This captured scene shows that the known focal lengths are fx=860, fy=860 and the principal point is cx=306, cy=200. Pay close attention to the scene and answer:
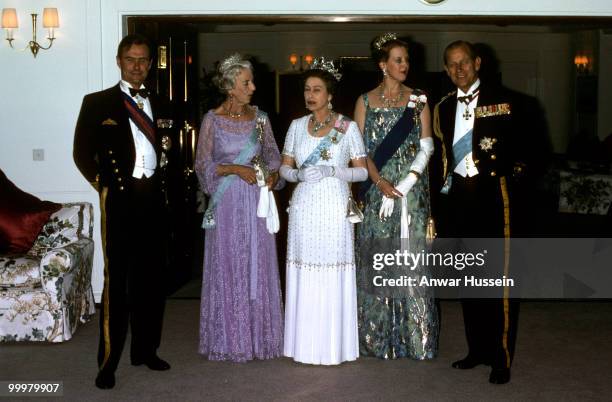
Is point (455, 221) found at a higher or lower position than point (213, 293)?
higher

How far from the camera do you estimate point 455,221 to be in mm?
4062

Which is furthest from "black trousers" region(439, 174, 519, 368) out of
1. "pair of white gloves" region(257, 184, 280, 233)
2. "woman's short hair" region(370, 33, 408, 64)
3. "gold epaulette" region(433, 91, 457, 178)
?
"pair of white gloves" region(257, 184, 280, 233)

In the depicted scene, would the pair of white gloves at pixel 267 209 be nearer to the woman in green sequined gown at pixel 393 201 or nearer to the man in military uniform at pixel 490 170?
the woman in green sequined gown at pixel 393 201

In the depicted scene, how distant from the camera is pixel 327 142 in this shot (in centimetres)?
416

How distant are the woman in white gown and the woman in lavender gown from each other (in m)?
0.19

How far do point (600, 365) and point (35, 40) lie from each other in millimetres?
3897

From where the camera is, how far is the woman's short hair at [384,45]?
4.18m

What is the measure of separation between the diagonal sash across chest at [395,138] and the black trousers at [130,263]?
109cm

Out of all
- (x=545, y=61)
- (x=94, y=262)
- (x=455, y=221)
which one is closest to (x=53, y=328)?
(x=94, y=262)

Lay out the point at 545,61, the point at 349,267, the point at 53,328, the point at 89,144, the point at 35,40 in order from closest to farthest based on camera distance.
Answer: the point at 89,144
the point at 349,267
the point at 53,328
the point at 35,40
the point at 545,61

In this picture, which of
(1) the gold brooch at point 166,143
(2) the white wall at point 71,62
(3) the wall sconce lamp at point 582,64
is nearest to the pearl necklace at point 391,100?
(1) the gold brooch at point 166,143

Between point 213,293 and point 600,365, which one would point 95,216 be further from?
point 600,365

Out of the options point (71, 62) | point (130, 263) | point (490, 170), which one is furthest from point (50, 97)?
point (490, 170)

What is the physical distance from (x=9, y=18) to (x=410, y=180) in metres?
2.87
